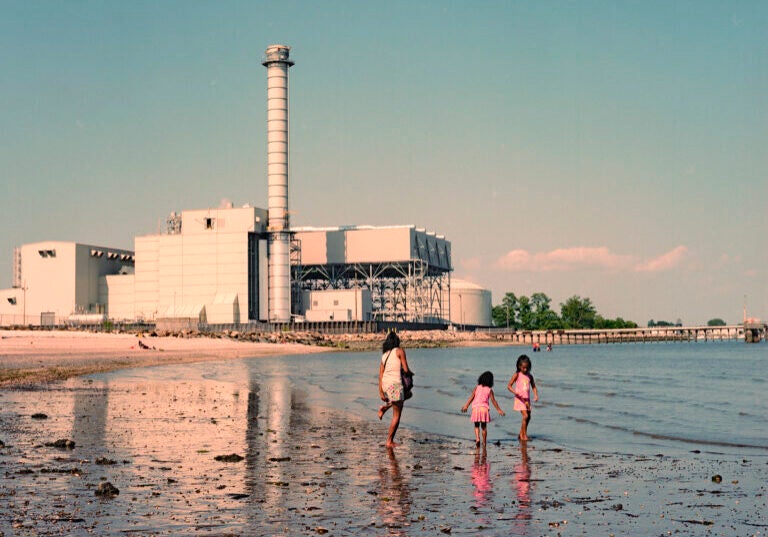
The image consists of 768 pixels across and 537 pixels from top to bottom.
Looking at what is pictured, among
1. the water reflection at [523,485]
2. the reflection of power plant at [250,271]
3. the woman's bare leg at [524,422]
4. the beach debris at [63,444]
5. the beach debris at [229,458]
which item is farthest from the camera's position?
the reflection of power plant at [250,271]

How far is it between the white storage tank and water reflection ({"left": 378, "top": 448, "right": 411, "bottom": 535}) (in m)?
169

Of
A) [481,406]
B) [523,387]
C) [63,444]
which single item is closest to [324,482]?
[481,406]

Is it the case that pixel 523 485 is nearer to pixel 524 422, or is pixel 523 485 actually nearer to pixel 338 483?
pixel 338 483

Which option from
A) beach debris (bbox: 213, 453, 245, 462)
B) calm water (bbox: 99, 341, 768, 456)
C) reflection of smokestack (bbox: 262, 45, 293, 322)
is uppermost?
reflection of smokestack (bbox: 262, 45, 293, 322)

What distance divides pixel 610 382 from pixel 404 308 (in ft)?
375

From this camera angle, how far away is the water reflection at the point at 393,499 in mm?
11227

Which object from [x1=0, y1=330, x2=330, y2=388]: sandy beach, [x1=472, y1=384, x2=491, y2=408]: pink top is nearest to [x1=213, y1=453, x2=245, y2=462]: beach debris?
[x1=472, y1=384, x2=491, y2=408]: pink top

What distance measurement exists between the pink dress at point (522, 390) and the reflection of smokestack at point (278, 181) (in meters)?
118

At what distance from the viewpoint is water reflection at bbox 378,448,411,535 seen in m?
11.2

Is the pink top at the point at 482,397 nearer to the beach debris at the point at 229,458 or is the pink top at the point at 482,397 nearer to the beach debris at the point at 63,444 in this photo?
the beach debris at the point at 229,458

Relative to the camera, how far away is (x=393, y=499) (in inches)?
508

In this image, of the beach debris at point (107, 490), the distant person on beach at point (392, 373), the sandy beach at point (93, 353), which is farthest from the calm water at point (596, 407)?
the beach debris at point (107, 490)

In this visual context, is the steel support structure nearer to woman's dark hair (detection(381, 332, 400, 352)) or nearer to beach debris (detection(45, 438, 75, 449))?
woman's dark hair (detection(381, 332, 400, 352))

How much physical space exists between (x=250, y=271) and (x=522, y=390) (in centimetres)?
12264
